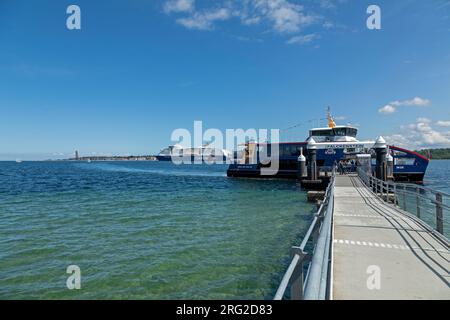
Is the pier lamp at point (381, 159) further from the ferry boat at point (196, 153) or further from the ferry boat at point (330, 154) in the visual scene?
the ferry boat at point (196, 153)

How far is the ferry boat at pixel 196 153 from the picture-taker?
168325 millimetres

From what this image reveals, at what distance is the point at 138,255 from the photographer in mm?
8297

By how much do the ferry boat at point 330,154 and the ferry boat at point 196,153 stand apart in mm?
118129

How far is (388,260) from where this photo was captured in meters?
4.92

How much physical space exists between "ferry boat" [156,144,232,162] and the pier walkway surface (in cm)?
15082

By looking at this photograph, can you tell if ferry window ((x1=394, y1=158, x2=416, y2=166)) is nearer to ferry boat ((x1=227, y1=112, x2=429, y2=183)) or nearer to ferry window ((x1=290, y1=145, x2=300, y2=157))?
ferry boat ((x1=227, y1=112, x2=429, y2=183))

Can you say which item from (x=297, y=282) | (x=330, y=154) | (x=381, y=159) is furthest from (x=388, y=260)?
(x=330, y=154)

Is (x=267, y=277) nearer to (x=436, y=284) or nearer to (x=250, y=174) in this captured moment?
(x=436, y=284)

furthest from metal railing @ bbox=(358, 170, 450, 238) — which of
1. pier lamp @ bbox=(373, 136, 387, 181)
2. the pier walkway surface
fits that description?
pier lamp @ bbox=(373, 136, 387, 181)

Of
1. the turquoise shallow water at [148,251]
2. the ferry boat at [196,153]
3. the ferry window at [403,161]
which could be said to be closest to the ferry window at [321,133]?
the ferry window at [403,161]

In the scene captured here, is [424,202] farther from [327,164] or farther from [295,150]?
[295,150]

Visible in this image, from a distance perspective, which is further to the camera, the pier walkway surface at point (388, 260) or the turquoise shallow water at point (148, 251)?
the turquoise shallow water at point (148, 251)

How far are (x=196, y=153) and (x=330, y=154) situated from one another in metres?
151
